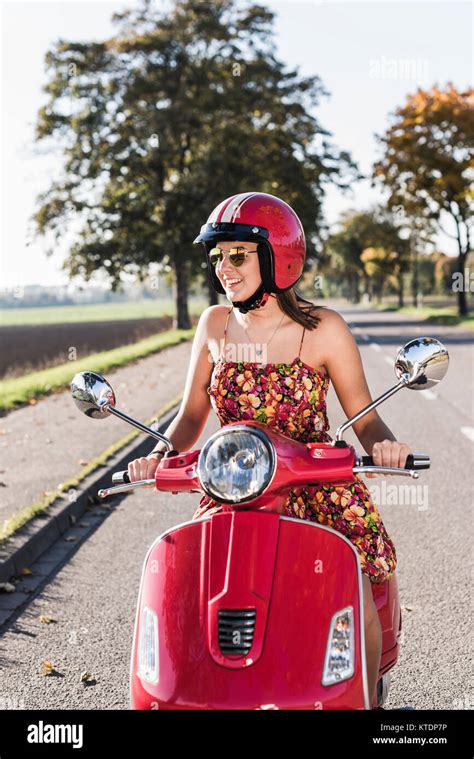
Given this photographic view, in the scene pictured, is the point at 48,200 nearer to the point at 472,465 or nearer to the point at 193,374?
the point at 472,465

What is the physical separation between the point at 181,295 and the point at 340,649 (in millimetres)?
33906

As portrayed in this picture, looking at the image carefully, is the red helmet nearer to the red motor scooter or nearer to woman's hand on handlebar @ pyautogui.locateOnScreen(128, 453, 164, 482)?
the red motor scooter

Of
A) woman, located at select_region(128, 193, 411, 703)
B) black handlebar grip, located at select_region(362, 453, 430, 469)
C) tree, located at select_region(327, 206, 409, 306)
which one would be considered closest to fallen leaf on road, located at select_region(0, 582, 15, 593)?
woman, located at select_region(128, 193, 411, 703)

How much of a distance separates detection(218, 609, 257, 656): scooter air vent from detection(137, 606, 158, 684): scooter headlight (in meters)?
0.20

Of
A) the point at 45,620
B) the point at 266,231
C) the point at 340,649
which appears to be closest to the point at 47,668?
A: the point at 45,620

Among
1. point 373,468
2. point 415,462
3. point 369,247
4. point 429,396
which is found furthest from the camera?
point 369,247

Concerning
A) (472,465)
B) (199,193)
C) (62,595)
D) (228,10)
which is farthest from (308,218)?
(62,595)

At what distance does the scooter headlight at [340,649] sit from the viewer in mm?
2225

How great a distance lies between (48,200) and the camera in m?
33.8

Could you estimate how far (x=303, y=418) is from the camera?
2844mm

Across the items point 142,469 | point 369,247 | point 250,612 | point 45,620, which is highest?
point 369,247

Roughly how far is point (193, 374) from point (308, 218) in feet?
114

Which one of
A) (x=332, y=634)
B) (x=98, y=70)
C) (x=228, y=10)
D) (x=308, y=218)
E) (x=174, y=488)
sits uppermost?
(x=228, y=10)

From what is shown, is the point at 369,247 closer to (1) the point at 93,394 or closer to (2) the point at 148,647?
(1) the point at 93,394
